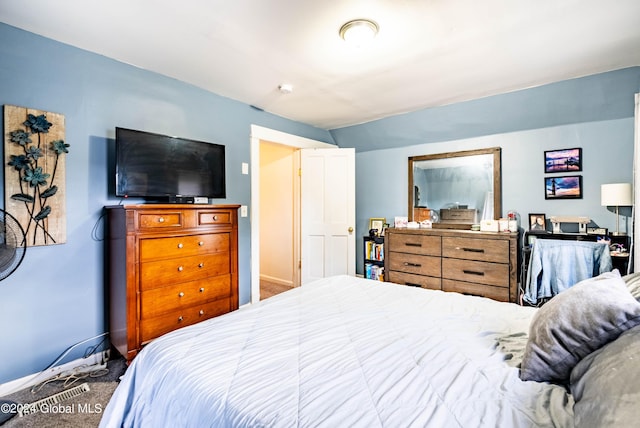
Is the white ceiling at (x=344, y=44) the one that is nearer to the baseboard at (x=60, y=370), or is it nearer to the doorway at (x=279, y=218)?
the doorway at (x=279, y=218)

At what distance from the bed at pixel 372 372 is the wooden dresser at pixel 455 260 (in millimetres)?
1686

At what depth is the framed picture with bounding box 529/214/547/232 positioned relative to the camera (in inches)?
125

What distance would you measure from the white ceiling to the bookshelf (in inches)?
76.2

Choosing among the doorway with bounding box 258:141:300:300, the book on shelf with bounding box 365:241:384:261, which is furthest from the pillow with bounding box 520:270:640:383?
the doorway with bounding box 258:141:300:300

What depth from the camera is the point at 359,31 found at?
1.86 metres

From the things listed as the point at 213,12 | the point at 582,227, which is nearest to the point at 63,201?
the point at 213,12

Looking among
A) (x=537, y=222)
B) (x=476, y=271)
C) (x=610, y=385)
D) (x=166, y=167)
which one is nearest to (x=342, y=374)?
(x=610, y=385)

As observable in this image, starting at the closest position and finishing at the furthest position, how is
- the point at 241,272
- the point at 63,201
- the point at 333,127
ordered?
the point at 63,201, the point at 241,272, the point at 333,127

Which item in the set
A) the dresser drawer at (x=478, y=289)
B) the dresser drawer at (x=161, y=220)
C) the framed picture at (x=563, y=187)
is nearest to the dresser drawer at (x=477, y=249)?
the dresser drawer at (x=478, y=289)

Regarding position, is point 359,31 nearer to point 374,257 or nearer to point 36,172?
point 36,172

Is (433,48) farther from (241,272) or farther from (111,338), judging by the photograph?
(111,338)

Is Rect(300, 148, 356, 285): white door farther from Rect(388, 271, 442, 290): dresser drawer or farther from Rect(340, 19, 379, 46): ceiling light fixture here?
Rect(340, 19, 379, 46): ceiling light fixture

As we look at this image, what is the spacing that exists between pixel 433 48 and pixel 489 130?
1743 mm

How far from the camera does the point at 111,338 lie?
90.0 inches
